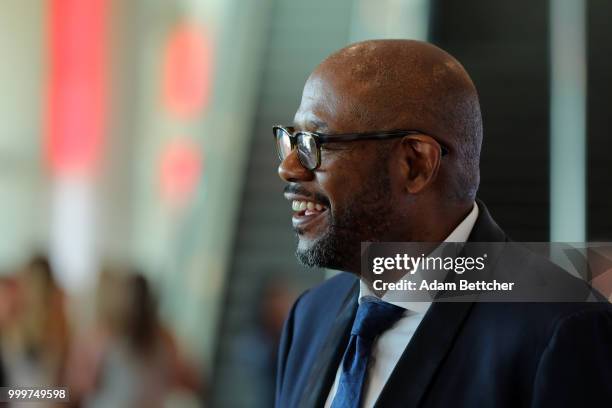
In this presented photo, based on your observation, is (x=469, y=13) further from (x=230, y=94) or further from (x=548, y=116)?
(x=230, y=94)

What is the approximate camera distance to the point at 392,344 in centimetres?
178

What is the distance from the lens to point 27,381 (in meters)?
4.48

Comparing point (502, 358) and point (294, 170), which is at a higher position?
point (294, 170)

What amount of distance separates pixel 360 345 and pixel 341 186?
34 centimetres

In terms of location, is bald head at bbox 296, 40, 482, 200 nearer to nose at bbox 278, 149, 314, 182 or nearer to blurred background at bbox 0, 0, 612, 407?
nose at bbox 278, 149, 314, 182

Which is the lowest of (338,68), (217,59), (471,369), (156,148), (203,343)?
(203,343)

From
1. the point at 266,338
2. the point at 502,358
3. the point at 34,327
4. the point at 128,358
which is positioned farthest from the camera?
the point at 266,338

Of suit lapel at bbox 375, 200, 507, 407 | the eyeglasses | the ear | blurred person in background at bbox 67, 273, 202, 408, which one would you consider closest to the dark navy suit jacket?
suit lapel at bbox 375, 200, 507, 407

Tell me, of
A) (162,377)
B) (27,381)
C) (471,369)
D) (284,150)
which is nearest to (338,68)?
(284,150)

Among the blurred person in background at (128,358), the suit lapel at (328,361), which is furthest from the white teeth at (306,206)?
the blurred person in background at (128,358)

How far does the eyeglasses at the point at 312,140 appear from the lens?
1764 millimetres

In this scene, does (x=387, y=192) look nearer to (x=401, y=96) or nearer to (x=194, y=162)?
(x=401, y=96)

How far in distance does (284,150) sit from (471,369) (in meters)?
0.64

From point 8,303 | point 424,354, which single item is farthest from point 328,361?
Result: point 8,303
